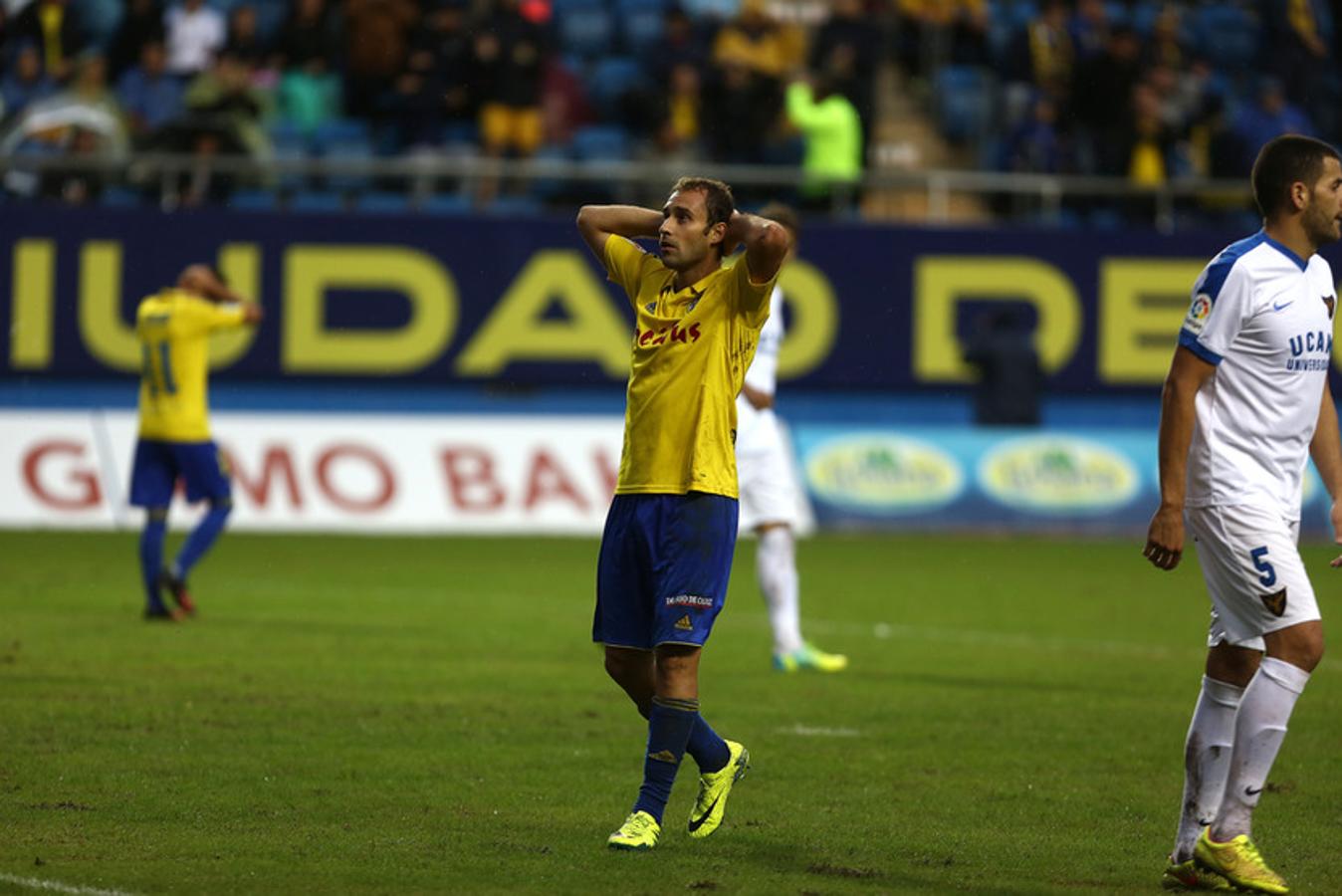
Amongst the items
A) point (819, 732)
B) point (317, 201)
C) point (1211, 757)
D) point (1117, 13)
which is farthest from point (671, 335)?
point (1117, 13)

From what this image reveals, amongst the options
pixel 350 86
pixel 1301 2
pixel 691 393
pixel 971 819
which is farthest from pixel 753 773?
pixel 1301 2

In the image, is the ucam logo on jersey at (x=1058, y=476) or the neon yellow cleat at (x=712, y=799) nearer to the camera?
the neon yellow cleat at (x=712, y=799)

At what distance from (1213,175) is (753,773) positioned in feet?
60.8

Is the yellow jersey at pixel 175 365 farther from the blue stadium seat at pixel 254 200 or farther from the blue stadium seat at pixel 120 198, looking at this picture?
the blue stadium seat at pixel 120 198

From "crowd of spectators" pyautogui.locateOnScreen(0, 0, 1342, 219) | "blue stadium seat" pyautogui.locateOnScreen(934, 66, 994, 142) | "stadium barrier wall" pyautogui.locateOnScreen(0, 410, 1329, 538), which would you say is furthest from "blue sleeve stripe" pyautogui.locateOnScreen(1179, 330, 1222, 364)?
"blue stadium seat" pyautogui.locateOnScreen(934, 66, 994, 142)

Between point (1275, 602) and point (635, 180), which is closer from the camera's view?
point (1275, 602)

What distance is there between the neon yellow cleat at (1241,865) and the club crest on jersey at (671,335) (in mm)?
2331

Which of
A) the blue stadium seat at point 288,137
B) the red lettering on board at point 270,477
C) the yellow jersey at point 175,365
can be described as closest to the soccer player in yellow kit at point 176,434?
the yellow jersey at point 175,365

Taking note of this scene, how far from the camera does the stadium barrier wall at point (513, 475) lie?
72.2 ft

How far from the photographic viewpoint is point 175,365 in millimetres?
15164

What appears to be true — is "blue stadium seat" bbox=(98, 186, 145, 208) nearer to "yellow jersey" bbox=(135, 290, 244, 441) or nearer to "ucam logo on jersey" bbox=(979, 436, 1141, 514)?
"yellow jersey" bbox=(135, 290, 244, 441)

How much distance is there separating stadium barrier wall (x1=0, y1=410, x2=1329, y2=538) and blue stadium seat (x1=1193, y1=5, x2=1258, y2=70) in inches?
267

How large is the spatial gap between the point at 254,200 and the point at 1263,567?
19335 mm

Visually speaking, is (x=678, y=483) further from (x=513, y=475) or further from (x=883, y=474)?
(x=883, y=474)
